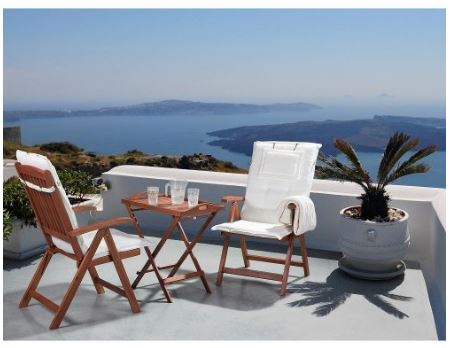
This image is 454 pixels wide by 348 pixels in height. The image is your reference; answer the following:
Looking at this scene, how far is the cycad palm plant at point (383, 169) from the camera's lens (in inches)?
185

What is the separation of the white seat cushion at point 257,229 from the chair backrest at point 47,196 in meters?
1.14

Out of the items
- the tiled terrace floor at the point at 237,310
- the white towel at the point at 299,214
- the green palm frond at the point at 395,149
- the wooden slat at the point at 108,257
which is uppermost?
the green palm frond at the point at 395,149

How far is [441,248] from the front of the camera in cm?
431

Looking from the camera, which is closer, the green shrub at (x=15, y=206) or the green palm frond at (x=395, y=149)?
the green palm frond at (x=395, y=149)

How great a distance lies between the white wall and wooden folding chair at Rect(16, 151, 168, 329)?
2091 millimetres

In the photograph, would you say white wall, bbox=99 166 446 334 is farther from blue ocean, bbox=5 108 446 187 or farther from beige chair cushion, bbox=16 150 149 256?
blue ocean, bbox=5 108 446 187

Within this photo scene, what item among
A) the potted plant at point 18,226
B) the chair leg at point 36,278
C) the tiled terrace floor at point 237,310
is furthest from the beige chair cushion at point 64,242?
the potted plant at point 18,226

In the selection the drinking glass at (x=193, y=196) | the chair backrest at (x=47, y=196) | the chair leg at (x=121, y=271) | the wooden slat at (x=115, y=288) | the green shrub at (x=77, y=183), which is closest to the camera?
the chair backrest at (x=47, y=196)

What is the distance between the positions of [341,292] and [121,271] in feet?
5.45

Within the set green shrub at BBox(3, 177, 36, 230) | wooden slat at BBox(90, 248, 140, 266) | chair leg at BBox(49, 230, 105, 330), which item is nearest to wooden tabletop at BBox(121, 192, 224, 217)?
wooden slat at BBox(90, 248, 140, 266)

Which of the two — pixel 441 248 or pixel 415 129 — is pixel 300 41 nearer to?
pixel 415 129

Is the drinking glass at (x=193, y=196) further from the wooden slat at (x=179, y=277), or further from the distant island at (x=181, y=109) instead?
the distant island at (x=181, y=109)

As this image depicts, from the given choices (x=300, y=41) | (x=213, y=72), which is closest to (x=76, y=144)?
(x=213, y=72)

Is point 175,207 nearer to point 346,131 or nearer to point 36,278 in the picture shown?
point 36,278
